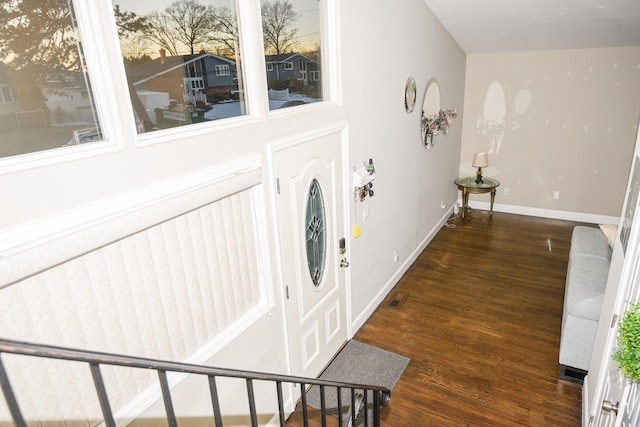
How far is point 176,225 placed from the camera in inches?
83.7

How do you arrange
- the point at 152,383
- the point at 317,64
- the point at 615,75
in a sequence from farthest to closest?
the point at 615,75
the point at 317,64
the point at 152,383

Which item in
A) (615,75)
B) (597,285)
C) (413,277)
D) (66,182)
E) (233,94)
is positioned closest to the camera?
(66,182)

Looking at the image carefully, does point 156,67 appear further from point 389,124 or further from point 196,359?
point 389,124

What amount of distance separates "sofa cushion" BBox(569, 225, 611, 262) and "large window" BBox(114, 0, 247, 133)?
11.9 ft

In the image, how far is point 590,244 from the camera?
4207 millimetres

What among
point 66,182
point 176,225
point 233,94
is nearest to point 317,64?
point 233,94

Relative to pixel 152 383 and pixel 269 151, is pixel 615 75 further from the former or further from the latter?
pixel 152 383

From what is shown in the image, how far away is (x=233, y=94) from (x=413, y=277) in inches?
144

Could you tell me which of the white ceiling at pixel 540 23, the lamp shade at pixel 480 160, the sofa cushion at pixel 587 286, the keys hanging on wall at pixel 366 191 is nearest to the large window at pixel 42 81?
the keys hanging on wall at pixel 366 191

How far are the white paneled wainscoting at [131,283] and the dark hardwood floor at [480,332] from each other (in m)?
1.51

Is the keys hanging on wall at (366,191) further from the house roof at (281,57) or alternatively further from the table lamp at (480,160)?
the table lamp at (480,160)

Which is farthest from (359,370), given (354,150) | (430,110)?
(430,110)

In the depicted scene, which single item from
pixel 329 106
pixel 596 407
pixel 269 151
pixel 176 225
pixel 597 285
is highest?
pixel 329 106

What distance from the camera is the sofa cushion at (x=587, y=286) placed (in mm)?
3400
